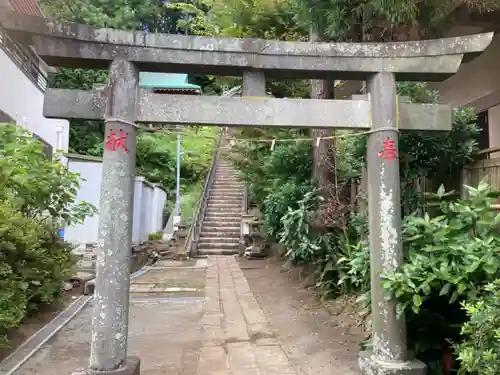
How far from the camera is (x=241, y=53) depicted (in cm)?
452

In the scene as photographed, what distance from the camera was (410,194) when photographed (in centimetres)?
613

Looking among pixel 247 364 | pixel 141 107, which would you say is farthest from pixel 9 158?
pixel 247 364

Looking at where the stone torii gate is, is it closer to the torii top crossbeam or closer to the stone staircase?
the torii top crossbeam

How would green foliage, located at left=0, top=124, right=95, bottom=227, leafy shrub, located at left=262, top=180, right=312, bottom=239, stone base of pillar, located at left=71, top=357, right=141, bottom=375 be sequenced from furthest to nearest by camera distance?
leafy shrub, located at left=262, top=180, right=312, bottom=239
green foliage, located at left=0, top=124, right=95, bottom=227
stone base of pillar, located at left=71, top=357, right=141, bottom=375

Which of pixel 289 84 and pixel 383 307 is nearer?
pixel 383 307

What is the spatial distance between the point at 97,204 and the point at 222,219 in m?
5.89

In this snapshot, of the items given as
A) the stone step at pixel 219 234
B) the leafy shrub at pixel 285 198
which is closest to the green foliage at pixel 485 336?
the leafy shrub at pixel 285 198

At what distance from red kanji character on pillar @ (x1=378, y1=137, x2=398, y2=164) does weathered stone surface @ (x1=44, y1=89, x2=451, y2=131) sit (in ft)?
0.79

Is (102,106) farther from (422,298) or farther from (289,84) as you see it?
(289,84)

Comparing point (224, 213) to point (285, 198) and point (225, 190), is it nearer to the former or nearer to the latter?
point (225, 190)

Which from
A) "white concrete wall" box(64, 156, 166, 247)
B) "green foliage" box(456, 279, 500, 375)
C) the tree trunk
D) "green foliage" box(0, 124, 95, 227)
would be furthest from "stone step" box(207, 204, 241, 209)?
"green foliage" box(456, 279, 500, 375)

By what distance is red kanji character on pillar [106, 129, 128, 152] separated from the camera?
14.3 feet

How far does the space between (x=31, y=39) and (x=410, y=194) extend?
5.11 m

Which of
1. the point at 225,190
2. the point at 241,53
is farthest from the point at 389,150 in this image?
the point at 225,190
